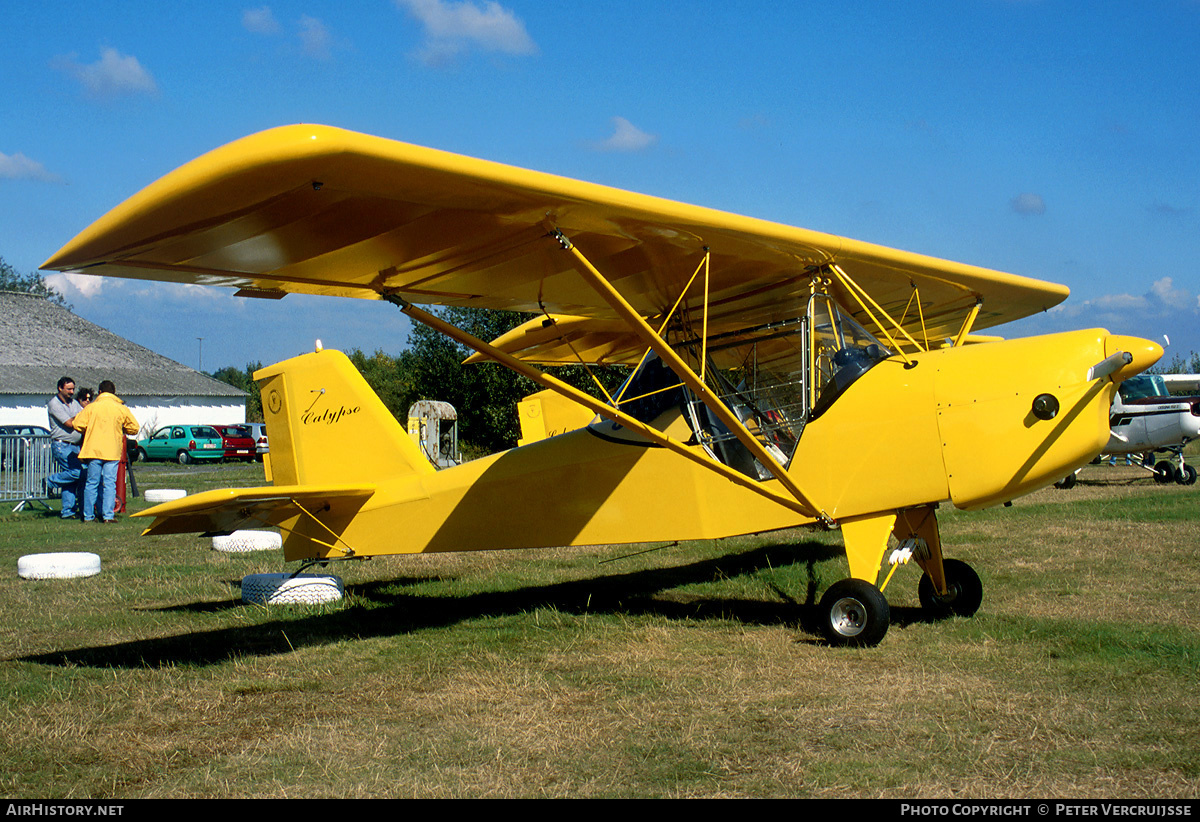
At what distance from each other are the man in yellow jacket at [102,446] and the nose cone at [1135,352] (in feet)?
40.0

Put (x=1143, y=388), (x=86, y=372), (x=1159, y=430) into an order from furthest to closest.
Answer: (x=86, y=372) < (x=1143, y=388) < (x=1159, y=430)

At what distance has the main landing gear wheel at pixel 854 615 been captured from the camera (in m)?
5.34

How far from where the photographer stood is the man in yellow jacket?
1273 centimetres

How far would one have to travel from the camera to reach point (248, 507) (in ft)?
21.0

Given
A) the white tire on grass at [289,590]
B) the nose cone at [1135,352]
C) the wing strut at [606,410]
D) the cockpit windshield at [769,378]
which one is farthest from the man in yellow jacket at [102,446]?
the nose cone at [1135,352]

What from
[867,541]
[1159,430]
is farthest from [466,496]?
[1159,430]

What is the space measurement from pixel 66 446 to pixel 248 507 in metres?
9.24

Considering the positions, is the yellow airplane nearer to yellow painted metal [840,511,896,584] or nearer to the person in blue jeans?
yellow painted metal [840,511,896,584]

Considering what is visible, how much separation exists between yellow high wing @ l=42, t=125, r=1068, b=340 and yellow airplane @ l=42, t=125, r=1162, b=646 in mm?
19

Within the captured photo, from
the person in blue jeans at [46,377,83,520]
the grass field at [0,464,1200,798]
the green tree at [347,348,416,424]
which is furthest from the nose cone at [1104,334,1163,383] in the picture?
the green tree at [347,348,416,424]

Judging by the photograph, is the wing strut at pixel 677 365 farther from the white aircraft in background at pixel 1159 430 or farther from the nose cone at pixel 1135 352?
the white aircraft in background at pixel 1159 430

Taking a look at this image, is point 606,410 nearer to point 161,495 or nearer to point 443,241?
point 443,241

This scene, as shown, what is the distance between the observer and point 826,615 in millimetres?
5531
